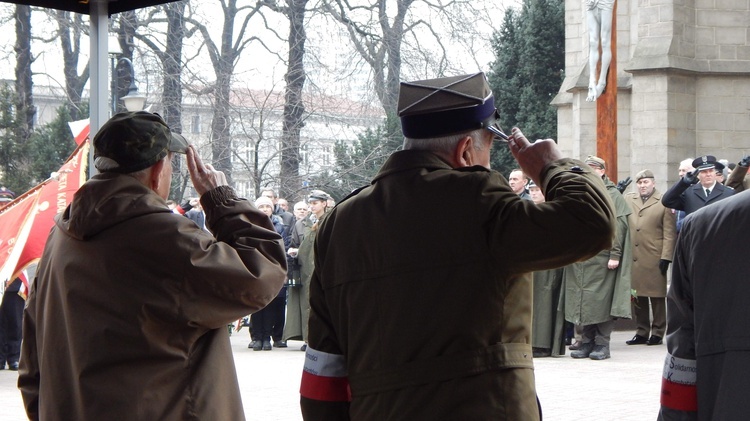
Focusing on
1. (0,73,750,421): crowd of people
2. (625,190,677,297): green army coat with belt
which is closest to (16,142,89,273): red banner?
(0,73,750,421): crowd of people

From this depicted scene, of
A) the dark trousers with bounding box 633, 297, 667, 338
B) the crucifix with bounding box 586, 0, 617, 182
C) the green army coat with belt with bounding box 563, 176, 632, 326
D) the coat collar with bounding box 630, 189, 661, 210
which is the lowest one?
the dark trousers with bounding box 633, 297, 667, 338

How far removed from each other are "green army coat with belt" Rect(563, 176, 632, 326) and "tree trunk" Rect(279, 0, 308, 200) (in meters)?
17.9

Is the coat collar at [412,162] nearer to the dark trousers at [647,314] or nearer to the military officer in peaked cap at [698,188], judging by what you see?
the military officer in peaked cap at [698,188]

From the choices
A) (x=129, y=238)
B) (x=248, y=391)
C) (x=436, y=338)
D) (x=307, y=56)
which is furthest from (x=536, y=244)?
(x=307, y=56)

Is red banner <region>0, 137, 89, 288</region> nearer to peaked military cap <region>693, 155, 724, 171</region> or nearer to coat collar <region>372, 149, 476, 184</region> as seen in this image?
coat collar <region>372, 149, 476, 184</region>

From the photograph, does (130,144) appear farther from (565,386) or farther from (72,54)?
(72,54)

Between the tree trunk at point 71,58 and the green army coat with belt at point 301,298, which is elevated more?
the tree trunk at point 71,58

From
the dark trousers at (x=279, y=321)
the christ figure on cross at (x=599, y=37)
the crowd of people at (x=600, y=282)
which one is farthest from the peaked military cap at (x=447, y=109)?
the christ figure on cross at (x=599, y=37)

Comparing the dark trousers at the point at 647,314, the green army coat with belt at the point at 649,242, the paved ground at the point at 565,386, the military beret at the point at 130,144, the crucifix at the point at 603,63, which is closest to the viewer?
the military beret at the point at 130,144

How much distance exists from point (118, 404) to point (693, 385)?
1.66m

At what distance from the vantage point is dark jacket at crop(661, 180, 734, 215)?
42.7 feet

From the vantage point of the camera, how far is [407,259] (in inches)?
122

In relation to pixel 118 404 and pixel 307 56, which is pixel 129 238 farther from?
pixel 307 56

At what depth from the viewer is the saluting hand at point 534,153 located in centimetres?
322
